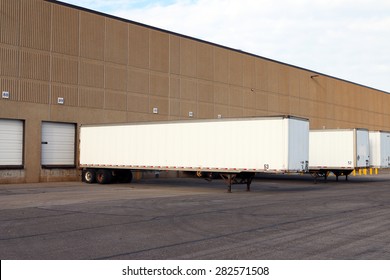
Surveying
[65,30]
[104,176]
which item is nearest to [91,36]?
[65,30]

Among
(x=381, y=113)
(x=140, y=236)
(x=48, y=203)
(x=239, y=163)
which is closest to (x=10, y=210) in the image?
(x=48, y=203)

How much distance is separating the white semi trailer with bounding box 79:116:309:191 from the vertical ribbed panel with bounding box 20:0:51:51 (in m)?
6.89

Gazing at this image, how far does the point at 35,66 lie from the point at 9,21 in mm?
3210

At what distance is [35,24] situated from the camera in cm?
3186

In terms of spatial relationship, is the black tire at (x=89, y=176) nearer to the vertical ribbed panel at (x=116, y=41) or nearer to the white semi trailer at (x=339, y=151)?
the vertical ribbed panel at (x=116, y=41)

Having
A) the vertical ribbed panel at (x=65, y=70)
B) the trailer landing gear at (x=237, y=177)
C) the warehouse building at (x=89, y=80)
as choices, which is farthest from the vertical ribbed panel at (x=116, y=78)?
the trailer landing gear at (x=237, y=177)

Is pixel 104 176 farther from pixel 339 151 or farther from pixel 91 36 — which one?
pixel 339 151

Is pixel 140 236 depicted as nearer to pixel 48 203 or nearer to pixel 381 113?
pixel 48 203

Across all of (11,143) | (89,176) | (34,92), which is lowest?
(89,176)

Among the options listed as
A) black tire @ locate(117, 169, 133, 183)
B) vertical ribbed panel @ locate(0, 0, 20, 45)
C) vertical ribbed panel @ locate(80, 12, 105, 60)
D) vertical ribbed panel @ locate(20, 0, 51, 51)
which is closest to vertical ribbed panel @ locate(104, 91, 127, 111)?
vertical ribbed panel @ locate(80, 12, 105, 60)

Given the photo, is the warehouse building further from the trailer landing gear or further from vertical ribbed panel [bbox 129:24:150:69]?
the trailer landing gear

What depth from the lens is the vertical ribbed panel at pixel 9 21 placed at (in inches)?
1192

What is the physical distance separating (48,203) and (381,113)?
6345 centimetres

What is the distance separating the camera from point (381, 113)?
236 ft
